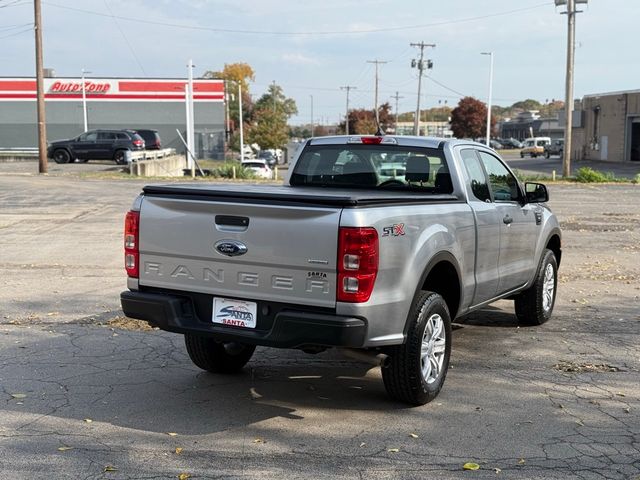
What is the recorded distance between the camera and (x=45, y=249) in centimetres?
1365

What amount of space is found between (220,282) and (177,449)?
1136mm

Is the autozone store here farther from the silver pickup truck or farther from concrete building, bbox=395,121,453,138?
the silver pickup truck

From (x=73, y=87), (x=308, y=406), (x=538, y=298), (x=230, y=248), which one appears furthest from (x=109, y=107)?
(x=230, y=248)

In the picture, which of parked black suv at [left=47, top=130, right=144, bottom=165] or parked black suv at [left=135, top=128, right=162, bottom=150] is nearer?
parked black suv at [left=47, top=130, right=144, bottom=165]

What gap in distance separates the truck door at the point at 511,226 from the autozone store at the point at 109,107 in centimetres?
5956

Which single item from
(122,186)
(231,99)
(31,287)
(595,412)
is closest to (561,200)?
(122,186)

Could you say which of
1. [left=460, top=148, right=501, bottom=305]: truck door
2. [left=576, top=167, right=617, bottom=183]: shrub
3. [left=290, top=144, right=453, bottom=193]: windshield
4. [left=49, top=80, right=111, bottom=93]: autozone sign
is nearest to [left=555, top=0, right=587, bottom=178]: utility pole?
[left=576, top=167, right=617, bottom=183]: shrub

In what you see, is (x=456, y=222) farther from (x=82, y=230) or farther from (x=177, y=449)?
(x=82, y=230)

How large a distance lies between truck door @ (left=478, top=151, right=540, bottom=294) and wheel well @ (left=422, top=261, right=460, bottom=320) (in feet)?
Answer: 3.27

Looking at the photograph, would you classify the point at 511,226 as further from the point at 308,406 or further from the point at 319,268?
the point at 319,268

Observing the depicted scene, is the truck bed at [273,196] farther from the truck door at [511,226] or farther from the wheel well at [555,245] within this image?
the wheel well at [555,245]

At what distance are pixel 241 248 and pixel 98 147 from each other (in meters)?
38.0

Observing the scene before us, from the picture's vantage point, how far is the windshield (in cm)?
669

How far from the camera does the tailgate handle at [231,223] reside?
5.11m
